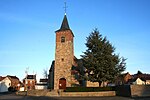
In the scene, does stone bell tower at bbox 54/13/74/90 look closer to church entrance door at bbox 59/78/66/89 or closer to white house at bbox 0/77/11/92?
church entrance door at bbox 59/78/66/89

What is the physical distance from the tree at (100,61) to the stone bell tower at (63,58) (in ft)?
19.4

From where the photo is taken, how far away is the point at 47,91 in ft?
120

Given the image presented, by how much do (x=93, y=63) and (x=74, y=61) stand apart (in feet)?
34.3

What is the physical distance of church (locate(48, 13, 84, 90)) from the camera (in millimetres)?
40844

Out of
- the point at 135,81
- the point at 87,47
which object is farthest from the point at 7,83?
the point at 87,47

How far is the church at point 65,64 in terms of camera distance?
40.8m

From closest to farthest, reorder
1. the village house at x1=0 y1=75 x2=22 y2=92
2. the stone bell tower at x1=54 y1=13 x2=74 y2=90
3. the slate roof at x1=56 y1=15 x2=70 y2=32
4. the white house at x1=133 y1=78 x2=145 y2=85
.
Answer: the stone bell tower at x1=54 y1=13 x2=74 y2=90 < the slate roof at x1=56 y1=15 x2=70 y2=32 < the white house at x1=133 y1=78 x2=145 y2=85 < the village house at x1=0 y1=75 x2=22 y2=92

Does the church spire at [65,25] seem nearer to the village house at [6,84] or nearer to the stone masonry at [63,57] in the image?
the stone masonry at [63,57]

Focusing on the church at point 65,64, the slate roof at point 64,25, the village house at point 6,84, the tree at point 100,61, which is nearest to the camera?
the tree at point 100,61

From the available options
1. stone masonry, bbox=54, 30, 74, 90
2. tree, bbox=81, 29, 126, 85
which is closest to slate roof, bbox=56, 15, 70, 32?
stone masonry, bbox=54, 30, 74, 90

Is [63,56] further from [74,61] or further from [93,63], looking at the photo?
[93,63]

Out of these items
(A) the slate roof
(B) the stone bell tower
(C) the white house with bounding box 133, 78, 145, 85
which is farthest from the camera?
(C) the white house with bounding box 133, 78, 145, 85

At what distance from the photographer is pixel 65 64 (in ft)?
137

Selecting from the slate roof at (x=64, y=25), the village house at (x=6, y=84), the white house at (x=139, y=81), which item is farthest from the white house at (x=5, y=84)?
the white house at (x=139, y=81)
